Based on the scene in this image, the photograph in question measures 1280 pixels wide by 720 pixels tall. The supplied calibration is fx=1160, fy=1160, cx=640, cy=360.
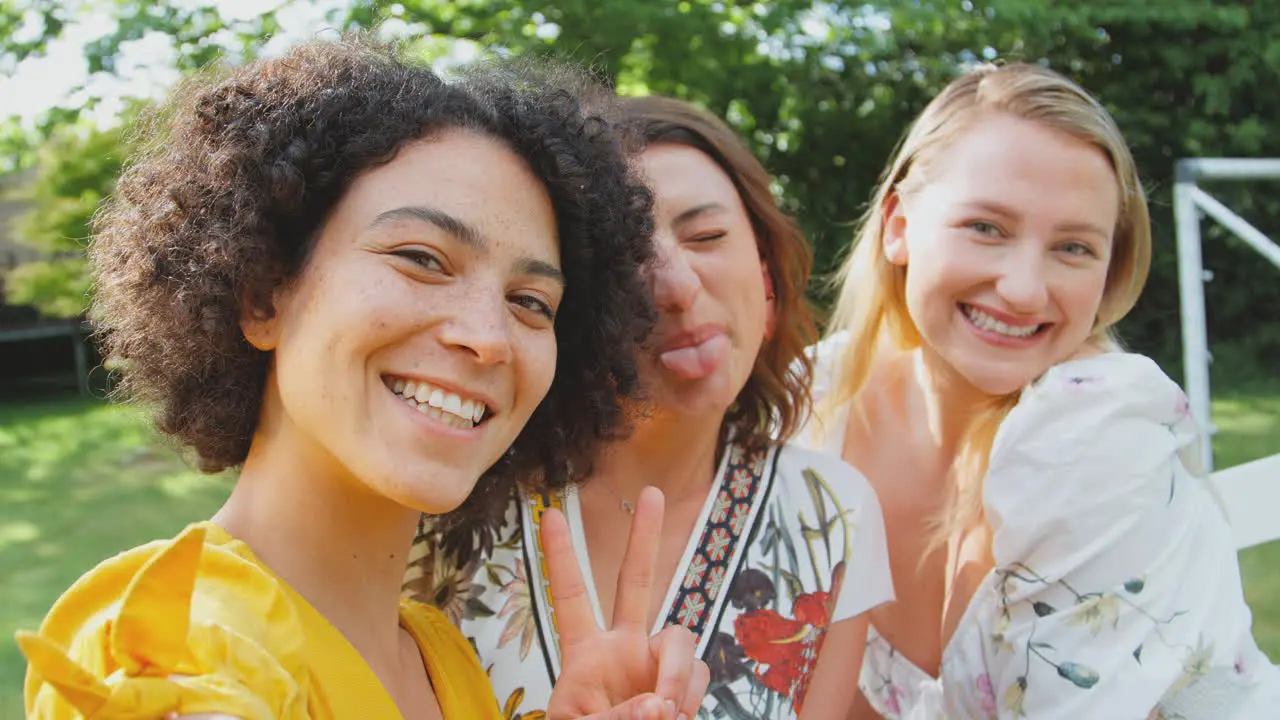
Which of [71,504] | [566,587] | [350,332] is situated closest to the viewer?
[350,332]

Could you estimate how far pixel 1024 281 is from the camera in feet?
8.04

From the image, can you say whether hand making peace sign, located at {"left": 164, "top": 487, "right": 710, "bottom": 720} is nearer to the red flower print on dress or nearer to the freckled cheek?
the freckled cheek

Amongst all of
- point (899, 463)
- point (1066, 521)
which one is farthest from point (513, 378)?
point (899, 463)

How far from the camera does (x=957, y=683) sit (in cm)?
242

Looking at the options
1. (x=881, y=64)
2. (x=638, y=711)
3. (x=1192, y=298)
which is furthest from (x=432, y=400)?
(x=881, y=64)

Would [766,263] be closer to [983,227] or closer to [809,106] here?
[983,227]

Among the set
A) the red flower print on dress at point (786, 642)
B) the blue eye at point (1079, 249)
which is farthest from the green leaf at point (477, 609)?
the blue eye at point (1079, 249)

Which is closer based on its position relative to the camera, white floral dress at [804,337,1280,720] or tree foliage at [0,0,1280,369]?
white floral dress at [804,337,1280,720]

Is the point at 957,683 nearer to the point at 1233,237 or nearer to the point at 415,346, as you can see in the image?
the point at 415,346

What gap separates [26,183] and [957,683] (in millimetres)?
14822

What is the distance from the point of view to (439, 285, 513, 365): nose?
1485 mm

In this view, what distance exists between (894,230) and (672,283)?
87 cm

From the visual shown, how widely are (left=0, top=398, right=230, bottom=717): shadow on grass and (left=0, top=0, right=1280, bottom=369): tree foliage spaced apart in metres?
2.56

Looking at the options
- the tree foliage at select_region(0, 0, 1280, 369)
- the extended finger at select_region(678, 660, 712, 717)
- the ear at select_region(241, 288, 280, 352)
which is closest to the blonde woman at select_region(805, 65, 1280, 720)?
the extended finger at select_region(678, 660, 712, 717)
